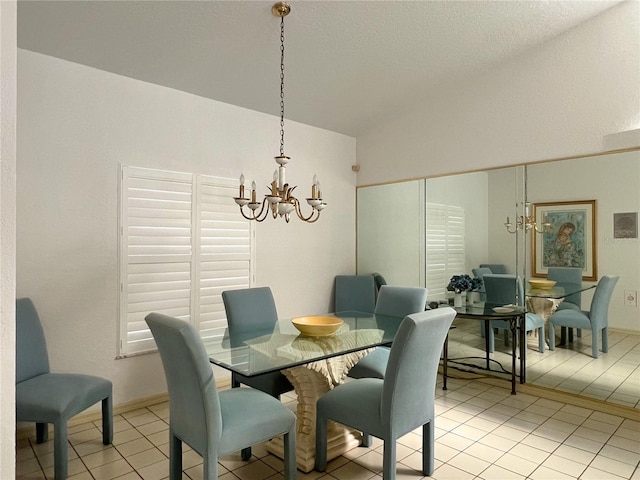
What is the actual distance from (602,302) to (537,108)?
1.65m

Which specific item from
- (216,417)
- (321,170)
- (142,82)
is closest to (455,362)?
(321,170)

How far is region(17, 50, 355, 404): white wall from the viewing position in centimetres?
282

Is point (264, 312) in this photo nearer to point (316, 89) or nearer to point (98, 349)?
point (98, 349)

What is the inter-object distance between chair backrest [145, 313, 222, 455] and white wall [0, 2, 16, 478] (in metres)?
0.70

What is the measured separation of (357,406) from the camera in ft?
7.20

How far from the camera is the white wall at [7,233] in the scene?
1.13 metres

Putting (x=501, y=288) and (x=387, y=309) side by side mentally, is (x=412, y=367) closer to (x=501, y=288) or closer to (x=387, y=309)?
(x=387, y=309)

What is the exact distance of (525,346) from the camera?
3650 mm

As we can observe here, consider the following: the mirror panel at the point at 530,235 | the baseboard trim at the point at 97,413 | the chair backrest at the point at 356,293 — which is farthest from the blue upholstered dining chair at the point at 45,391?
the mirror panel at the point at 530,235

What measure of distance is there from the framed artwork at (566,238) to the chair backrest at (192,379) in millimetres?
2944

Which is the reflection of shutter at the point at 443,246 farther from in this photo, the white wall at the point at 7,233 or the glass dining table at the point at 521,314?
the white wall at the point at 7,233

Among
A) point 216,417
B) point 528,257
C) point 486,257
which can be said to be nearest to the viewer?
point 216,417

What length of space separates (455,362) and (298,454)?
7.31 feet

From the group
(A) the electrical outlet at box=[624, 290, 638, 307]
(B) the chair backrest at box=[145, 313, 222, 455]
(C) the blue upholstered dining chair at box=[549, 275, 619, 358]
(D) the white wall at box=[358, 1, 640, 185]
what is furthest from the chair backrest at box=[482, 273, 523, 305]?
(B) the chair backrest at box=[145, 313, 222, 455]
